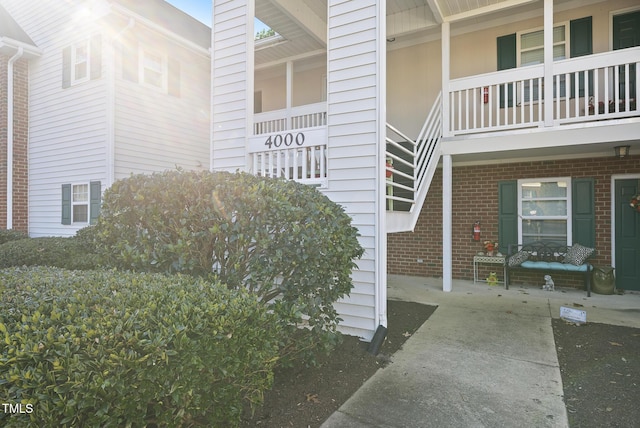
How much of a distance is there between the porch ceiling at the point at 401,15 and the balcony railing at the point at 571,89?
Result: 3.76 feet

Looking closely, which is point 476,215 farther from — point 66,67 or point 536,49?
point 66,67

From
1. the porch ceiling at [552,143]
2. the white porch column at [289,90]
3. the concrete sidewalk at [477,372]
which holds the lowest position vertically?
the concrete sidewalk at [477,372]

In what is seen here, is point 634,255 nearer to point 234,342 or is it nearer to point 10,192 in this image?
point 234,342

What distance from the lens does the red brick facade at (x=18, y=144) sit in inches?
365

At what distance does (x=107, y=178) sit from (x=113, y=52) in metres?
2.87

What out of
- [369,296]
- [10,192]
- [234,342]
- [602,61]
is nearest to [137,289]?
[234,342]

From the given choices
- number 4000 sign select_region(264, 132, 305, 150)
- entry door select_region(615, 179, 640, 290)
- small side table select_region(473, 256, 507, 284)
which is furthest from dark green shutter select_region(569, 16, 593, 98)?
number 4000 sign select_region(264, 132, 305, 150)

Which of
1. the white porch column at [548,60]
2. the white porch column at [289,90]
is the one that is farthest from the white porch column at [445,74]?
the white porch column at [289,90]

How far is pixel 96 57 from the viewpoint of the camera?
8562 mm

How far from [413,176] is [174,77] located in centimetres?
724

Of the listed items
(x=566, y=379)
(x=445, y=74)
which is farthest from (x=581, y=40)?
(x=566, y=379)

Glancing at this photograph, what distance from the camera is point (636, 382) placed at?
10.2 feet

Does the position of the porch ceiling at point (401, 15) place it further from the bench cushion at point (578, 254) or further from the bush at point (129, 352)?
the bush at point (129, 352)

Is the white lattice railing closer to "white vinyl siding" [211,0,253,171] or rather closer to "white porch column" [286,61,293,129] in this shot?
"white porch column" [286,61,293,129]
